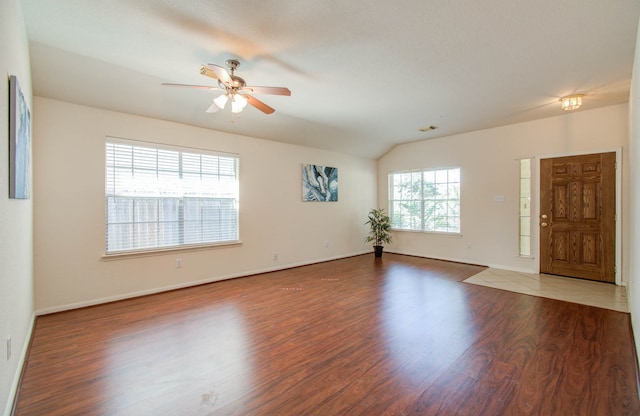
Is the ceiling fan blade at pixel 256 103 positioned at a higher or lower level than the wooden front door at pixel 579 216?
higher

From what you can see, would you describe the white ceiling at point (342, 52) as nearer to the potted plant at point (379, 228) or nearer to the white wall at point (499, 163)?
the white wall at point (499, 163)

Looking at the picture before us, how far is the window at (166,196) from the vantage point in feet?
12.2

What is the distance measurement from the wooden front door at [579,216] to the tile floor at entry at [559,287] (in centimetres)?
24

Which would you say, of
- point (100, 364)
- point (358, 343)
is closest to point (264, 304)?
point (358, 343)

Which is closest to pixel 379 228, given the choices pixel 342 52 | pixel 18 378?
pixel 342 52

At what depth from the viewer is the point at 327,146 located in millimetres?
6172

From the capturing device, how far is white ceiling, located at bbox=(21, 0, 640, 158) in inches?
84.3

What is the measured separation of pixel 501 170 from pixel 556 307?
283cm

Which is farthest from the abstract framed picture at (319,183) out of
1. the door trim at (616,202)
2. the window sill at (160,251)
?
the door trim at (616,202)

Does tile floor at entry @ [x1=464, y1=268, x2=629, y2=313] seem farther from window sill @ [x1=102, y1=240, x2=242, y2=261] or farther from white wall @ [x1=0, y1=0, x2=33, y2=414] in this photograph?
white wall @ [x1=0, y1=0, x2=33, y2=414]

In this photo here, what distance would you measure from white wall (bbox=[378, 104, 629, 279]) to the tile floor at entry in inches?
16.0

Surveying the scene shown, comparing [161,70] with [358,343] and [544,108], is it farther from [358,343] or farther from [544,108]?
[544,108]

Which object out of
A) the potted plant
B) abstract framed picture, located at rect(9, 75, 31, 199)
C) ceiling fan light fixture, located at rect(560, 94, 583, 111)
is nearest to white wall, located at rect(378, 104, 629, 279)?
the potted plant

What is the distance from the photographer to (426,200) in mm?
6551
